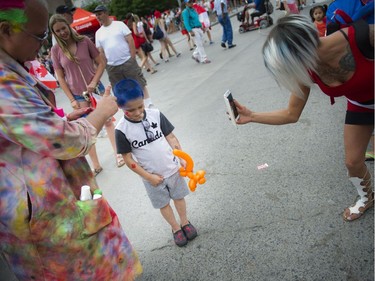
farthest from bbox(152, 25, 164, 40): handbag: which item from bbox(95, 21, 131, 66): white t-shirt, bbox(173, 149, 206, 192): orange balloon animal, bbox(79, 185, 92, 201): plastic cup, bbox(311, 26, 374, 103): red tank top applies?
bbox(79, 185, 92, 201): plastic cup

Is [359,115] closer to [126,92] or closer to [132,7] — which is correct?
[126,92]

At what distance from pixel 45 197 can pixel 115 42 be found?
4.17m

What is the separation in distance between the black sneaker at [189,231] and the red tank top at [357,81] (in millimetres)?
1533

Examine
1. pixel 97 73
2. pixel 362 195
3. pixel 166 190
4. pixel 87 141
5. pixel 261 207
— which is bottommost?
pixel 261 207

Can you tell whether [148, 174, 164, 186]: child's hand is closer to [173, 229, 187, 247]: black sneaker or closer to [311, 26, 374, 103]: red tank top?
[173, 229, 187, 247]: black sneaker

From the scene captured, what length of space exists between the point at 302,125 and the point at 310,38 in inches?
94.8

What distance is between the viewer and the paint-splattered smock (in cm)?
118

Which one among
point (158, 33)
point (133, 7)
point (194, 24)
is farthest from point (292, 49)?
point (133, 7)

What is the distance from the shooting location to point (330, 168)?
9.46ft

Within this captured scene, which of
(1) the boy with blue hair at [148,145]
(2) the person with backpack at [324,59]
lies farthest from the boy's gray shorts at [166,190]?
(2) the person with backpack at [324,59]

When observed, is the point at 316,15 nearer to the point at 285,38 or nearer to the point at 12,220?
the point at 285,38

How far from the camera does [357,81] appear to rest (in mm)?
1656

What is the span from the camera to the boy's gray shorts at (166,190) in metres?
2.39

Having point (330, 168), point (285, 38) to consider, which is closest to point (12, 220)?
point (285, 38)
